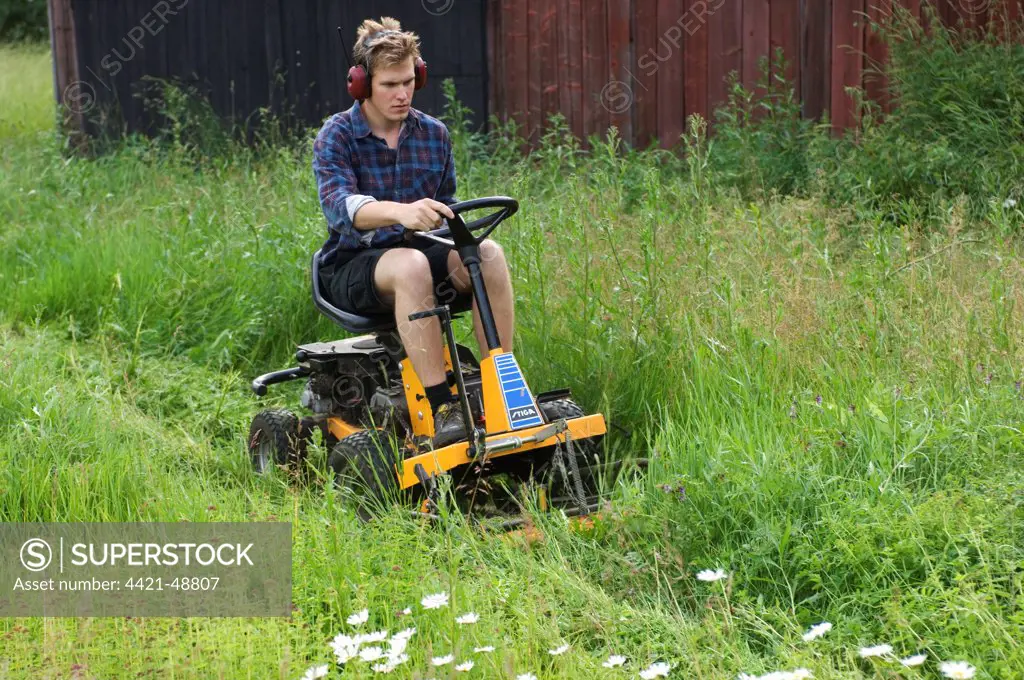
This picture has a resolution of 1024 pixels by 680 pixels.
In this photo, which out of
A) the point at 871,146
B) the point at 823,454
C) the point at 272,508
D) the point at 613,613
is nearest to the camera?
the point at 613,613

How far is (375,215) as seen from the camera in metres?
3.79

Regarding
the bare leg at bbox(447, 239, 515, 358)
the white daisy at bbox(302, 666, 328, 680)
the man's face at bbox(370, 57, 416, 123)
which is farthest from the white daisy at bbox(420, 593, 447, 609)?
the man's face at bbox(370, 57, 416, 123)

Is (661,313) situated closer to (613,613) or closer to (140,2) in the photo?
(613,613)

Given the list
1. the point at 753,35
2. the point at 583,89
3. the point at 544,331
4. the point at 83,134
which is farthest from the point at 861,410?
the point at 83,134

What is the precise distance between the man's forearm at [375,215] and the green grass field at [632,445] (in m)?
0.71

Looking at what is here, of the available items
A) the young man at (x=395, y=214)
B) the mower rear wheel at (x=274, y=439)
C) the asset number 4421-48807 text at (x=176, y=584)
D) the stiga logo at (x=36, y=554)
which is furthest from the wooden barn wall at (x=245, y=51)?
the asset number 4421-48807 text at (x=176, y=584)

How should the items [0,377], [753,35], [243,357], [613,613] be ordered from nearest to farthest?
[613,613] < [0,377] < [243,357] < [753,35]

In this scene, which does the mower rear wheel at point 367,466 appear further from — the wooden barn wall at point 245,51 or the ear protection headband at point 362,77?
the wooden barn wall at point 245,51

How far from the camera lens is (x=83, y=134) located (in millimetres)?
10141

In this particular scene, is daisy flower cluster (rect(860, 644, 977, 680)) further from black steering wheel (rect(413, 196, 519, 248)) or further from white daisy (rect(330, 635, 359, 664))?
black steering wheel (rect(413, 196, 519, 248))

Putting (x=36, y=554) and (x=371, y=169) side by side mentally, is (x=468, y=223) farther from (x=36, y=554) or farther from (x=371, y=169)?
(x=36, y=554)

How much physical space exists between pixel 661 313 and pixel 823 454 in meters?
1.18

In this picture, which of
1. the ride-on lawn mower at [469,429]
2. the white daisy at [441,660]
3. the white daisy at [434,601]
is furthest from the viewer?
the ride-on lawn mower at [469,429]

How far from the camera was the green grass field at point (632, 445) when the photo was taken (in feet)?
8.99
